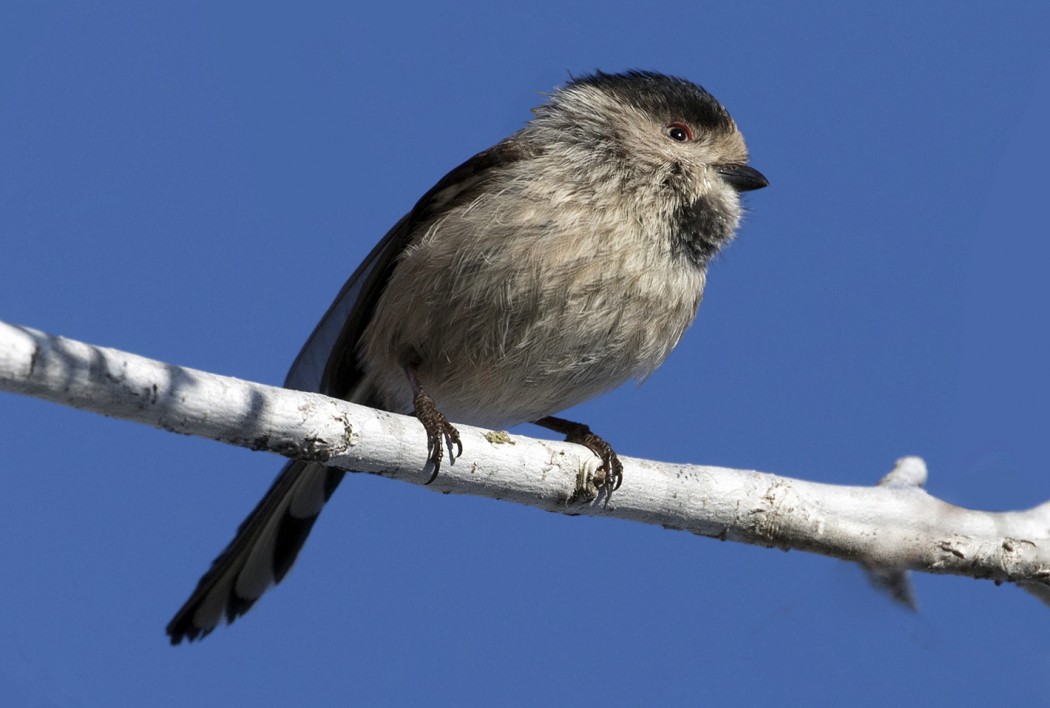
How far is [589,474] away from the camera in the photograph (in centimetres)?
386

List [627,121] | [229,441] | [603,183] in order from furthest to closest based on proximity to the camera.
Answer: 1. [627,121]
2. [603,183]
3. [229,441]

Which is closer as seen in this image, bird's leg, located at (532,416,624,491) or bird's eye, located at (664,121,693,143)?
bird's leg, located at (532,416,624,491)

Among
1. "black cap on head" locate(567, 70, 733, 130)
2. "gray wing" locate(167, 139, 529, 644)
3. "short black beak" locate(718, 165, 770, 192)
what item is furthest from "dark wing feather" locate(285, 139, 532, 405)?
"short black beak" locate(718, 165, 770, 192)

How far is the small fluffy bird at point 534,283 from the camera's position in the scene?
4.32 meters

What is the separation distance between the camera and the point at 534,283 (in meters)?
4.27

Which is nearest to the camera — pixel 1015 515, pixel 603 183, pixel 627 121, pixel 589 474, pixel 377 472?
pixel 377 472

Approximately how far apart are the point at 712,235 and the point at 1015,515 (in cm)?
155

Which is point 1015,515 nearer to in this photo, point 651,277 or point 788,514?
point 788,514

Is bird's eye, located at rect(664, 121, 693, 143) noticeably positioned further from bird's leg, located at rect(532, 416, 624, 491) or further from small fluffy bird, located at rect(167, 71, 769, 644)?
bird's leg, located at rect(532, 416, 624, 491)

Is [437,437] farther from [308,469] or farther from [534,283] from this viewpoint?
[308,469]

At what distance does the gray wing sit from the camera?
480cm

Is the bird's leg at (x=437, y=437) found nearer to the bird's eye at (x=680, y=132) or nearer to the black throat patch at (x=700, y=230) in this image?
the black throat patch at (x=700, y=230)

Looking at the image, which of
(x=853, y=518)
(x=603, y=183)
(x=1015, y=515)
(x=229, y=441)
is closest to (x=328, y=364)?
(x=603, y=183)

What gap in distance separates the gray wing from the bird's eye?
0.63 meters
